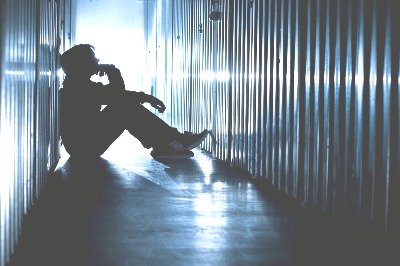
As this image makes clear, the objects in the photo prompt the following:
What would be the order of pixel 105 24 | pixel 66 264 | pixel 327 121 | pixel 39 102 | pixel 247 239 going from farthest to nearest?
pixel 105 24 → pixel 39 102 → pixel 327 121 → pixel 247 239 → pixel 66 264

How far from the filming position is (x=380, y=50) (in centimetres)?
312

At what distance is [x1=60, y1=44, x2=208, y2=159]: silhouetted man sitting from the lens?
23.8 feet

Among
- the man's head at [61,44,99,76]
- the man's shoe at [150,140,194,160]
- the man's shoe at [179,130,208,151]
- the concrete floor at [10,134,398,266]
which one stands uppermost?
the man's head at [61,44,99,76]

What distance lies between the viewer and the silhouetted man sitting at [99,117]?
23.8ft

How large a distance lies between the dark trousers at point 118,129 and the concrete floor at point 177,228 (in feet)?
5.22

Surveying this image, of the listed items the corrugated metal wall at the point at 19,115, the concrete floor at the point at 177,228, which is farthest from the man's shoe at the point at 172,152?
the corrugated metal wall at the point at 19,115

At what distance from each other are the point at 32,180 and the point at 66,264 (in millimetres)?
1364

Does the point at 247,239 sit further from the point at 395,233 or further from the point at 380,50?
the point at 380,50

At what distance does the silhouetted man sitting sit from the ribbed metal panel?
2.27 m

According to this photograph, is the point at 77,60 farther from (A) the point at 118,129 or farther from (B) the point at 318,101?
(B) the point at 318,101

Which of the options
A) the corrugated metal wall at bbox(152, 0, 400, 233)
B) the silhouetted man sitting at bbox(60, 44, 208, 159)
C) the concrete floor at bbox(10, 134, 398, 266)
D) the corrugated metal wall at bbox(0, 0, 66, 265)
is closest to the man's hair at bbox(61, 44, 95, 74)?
the silhouetted man sitting at bbox(60, 44, 208, 159)

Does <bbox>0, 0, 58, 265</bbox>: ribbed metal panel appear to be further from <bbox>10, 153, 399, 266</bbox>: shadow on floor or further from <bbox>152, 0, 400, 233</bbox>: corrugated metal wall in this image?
<bbox>152, 0, 400, 233</bbox>: corrugated metal wall

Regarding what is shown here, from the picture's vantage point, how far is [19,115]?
3107 millimetres

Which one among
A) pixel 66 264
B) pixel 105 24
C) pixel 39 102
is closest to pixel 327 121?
pixel 66 264
